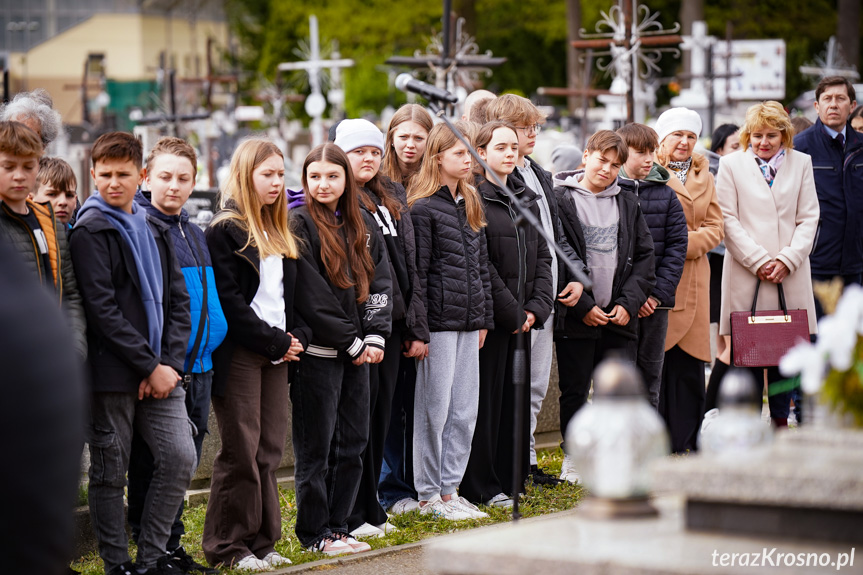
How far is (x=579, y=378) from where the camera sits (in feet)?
23.8

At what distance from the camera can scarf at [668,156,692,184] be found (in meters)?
7.82

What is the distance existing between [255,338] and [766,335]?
3695 millimetres

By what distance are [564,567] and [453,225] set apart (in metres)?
3.94

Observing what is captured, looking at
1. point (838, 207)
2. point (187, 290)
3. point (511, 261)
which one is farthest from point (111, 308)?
point (838, 207)

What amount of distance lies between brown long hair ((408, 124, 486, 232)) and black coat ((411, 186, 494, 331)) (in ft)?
0.15

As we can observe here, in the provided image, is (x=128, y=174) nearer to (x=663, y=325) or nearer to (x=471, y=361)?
(x=471, y=361)

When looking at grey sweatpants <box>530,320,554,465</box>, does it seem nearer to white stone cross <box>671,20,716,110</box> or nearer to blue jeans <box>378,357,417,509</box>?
blue jeans <box>378,357,417,509</box>

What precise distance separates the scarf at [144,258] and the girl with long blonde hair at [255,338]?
1.31 ft

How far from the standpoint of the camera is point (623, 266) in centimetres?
718

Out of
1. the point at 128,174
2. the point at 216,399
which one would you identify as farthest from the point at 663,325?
the point at 128,174

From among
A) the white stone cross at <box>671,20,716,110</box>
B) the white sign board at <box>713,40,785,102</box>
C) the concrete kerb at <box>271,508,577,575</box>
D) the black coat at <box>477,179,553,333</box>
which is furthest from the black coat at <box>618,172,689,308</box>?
the white sign board at <box>713,40,785,102</box>

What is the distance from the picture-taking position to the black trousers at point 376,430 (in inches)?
235

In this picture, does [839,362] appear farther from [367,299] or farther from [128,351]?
[367,299]

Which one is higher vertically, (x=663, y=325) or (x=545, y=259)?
(x=545, y=259)
